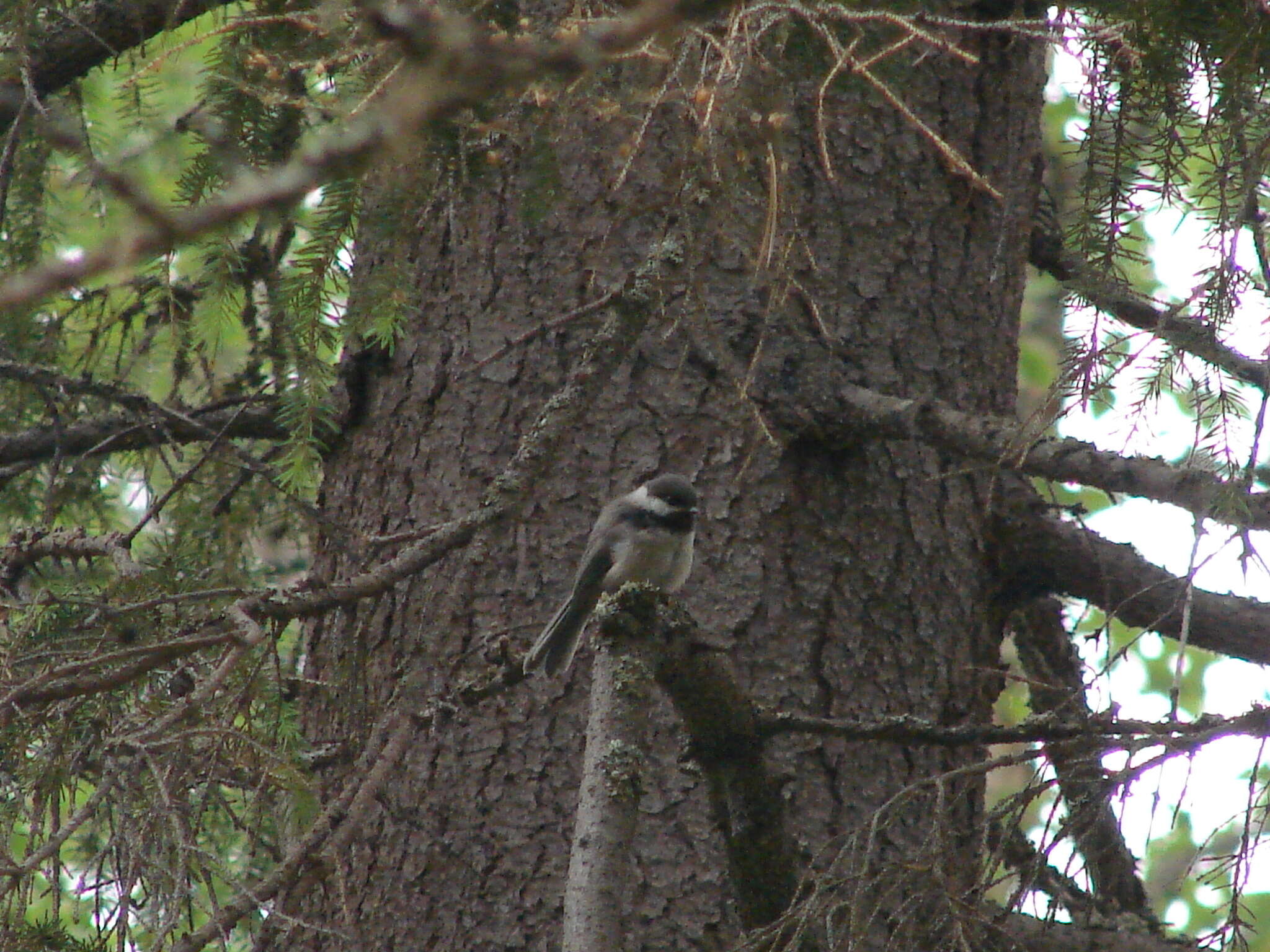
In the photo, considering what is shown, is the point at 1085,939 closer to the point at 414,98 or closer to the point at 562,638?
the point at 562,638

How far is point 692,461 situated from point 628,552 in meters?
0.29

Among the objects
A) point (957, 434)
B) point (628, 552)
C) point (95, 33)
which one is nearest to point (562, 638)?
point (628, 552)

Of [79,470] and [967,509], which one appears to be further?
[79,470]

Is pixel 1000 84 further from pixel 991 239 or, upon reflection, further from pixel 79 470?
pixel 79 470

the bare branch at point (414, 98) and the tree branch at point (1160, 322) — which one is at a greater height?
the tree branch at point (1160, 322)

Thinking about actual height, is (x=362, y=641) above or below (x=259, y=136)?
below

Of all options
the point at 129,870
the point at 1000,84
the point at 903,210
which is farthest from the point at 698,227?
the point at 129,870

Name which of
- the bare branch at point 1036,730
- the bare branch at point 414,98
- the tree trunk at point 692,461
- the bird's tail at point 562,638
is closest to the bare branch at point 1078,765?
the bare branch at point 1036,730

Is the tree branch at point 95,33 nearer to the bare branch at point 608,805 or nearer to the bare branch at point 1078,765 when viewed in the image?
the bare branch at point 608,805

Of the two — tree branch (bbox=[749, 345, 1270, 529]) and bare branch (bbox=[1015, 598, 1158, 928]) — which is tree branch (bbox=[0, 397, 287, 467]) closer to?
tree branch (bbox=[749, 345, 1270, 529])

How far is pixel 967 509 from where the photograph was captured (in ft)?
11.5

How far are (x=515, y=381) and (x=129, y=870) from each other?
1.55m

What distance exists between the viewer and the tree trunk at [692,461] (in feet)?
8.74

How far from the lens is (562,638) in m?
3.07
